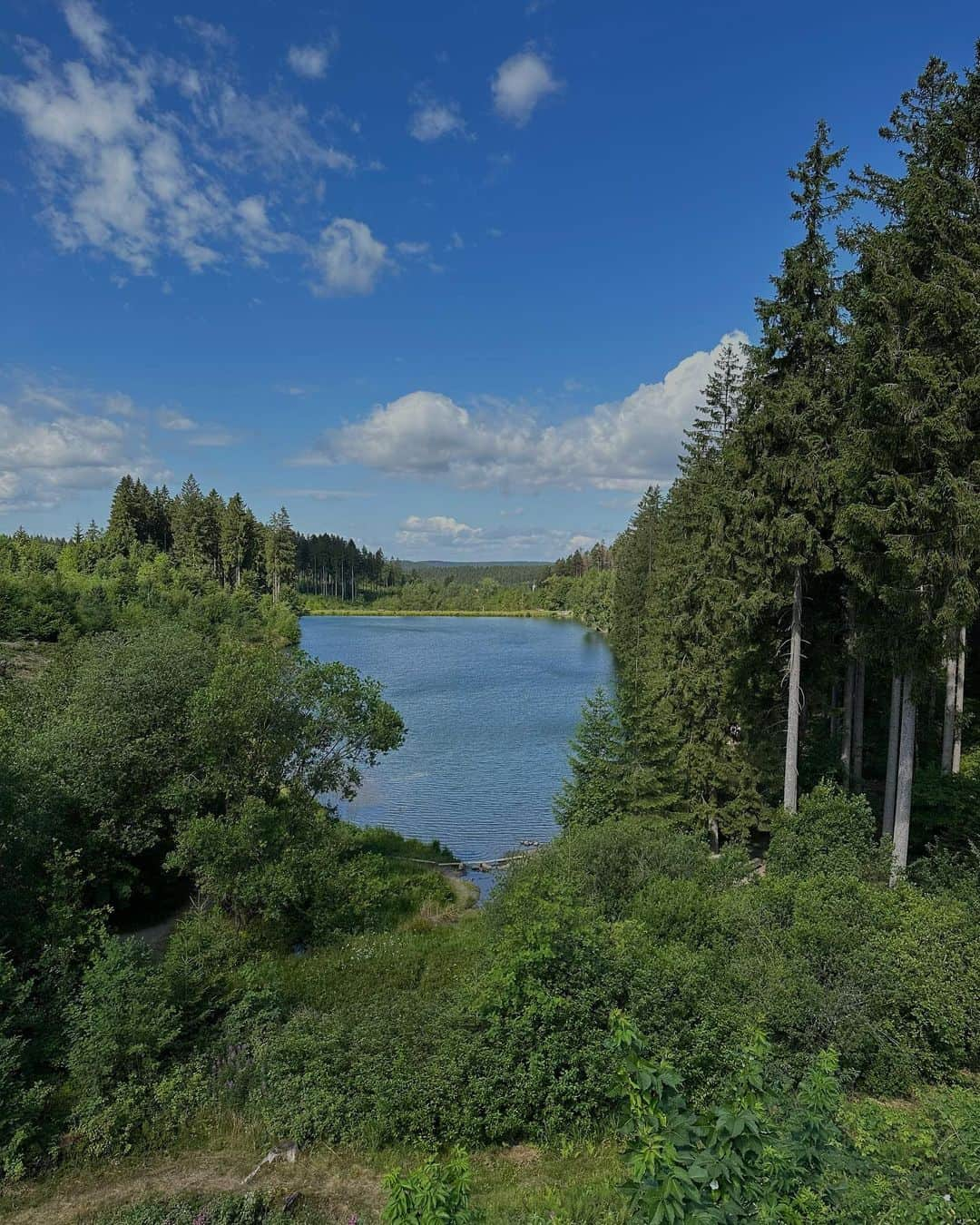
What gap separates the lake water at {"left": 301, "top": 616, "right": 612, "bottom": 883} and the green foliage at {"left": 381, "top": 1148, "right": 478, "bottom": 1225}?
16538 millimetres

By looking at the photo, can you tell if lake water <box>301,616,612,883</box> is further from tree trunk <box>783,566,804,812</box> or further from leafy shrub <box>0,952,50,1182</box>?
leafy shrub <box>0,952,50,1182</box>

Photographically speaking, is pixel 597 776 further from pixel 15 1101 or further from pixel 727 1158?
pixel 727 1158

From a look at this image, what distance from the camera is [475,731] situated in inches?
1367

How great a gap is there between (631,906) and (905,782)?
5.40 metres

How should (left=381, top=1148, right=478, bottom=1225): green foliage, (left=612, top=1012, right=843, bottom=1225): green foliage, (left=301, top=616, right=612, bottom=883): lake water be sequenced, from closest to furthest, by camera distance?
(left=612, top=1012, right=843, bottom=1225): green foliage < (left=381, top=1148, right=478, bottom=1225): green foliage < (left=301, top=616, right=612, bottom=883): lake water

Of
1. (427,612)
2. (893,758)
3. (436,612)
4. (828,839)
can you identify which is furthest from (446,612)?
(828,839)

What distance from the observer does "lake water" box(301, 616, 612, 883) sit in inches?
917

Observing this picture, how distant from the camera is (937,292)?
33.8 feet

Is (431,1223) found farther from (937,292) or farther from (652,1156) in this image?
(937,292)

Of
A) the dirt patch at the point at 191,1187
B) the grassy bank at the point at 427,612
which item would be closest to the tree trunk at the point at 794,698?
the dirt patch at the point at 191,1187

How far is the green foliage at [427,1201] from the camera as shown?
3.93 m

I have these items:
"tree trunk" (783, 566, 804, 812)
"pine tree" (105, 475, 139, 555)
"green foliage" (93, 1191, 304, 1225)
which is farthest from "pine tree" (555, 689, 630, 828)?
"pine tree" (105, 475, 139, 555)

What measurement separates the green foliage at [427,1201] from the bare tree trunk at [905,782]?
1028cm

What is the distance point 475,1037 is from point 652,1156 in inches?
207
